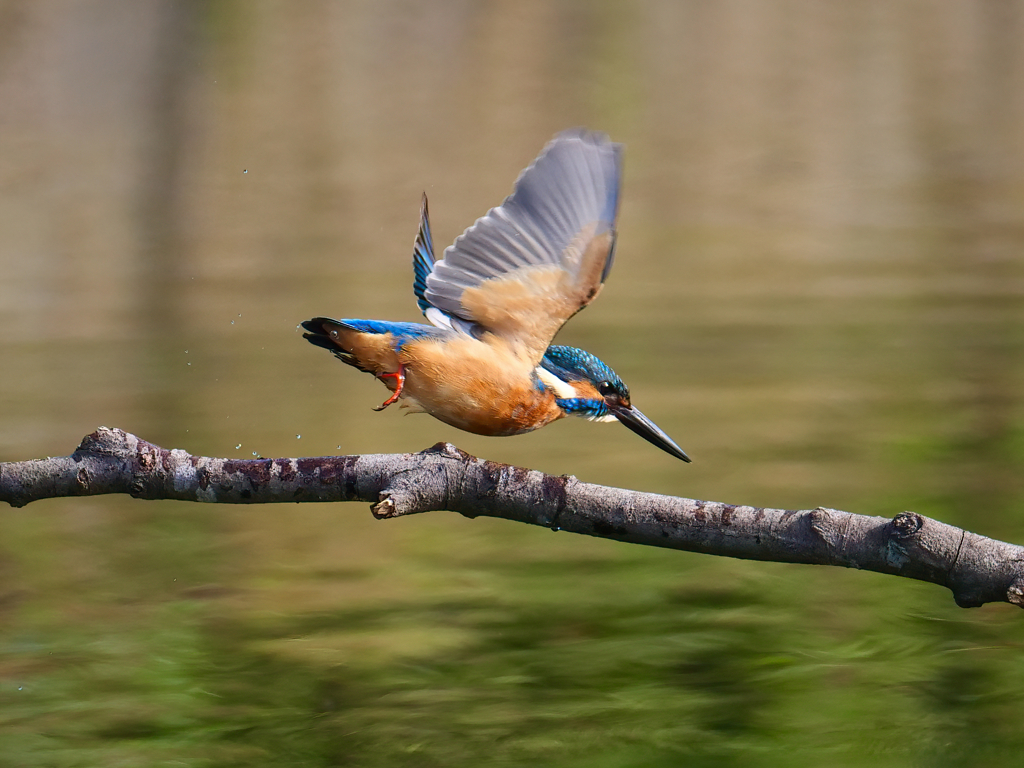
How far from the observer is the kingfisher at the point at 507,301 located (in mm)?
1753

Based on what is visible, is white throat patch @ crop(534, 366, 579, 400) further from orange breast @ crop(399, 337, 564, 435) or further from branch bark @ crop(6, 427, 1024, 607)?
branch bark @ crop(6, 427, 1024, 607)

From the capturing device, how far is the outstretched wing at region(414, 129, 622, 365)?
1.75 meters

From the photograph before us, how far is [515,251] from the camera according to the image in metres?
1.77

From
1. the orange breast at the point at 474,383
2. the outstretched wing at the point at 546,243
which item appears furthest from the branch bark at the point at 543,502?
the outstretched wing at the point at 546,243

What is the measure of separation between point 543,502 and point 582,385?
0.43 metres

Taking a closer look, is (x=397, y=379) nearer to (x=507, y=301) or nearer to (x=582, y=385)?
(x=507, y=301)

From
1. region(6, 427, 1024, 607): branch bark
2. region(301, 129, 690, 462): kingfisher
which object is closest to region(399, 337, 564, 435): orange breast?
region(301, 129, 690, 462): kingfisher

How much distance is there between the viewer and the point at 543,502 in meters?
1.56

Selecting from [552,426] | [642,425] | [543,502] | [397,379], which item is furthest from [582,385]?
[552,426]

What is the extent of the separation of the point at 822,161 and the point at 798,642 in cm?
731

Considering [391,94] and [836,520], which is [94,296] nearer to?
[391,94]

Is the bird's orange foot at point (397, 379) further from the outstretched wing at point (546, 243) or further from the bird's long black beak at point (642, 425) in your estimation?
the bird's long black beak at point (642, 425)

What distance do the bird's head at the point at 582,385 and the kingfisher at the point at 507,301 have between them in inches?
2.0

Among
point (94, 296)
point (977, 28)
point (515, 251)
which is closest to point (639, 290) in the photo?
point (94, 296)
